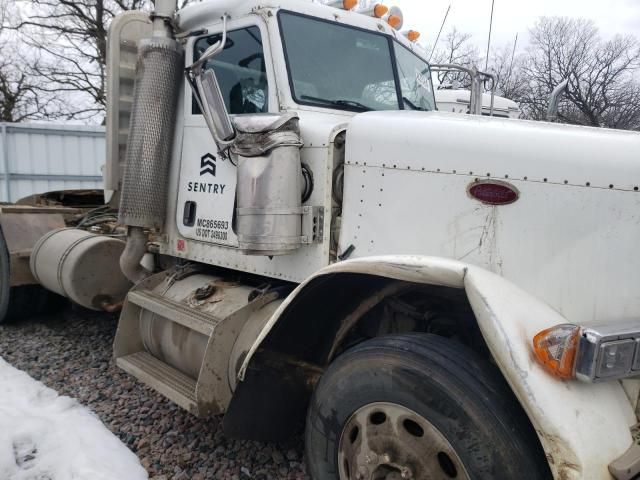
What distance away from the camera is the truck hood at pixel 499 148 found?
195 cm

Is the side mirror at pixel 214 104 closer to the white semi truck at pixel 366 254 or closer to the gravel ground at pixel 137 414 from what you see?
the white semi truck at pixel 366 254

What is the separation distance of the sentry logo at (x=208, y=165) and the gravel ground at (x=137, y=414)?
1.60m

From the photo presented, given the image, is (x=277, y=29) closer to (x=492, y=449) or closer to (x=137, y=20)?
(x=137, y=20)

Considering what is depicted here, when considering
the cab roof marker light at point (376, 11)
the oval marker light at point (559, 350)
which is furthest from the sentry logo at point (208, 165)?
the oval marker light at point (559, 350)

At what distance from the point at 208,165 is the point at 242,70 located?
2.01 ft

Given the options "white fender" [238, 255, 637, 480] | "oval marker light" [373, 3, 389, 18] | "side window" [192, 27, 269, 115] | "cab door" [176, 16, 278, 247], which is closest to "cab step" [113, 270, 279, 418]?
"cab door" [176, 16, 278, 247]

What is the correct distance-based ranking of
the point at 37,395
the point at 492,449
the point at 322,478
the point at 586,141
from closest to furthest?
the point at 492,449 < the point at 586,141 < the point at 322,478 < the point at 37,395

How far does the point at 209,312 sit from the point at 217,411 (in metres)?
0.60

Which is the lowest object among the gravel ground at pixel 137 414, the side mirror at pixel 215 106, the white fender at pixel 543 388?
the gravel ground at pixel 137 414

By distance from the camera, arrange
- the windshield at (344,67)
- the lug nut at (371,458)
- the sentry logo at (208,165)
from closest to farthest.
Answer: the lug nut at (371,458)
the windshield at (344,67)
the sentry logo at (208,165)

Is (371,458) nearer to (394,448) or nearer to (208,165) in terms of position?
(394,448)

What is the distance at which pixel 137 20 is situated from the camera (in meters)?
4.09

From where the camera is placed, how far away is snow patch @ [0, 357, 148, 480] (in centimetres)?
287

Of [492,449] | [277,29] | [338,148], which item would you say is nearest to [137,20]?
[277,29]
